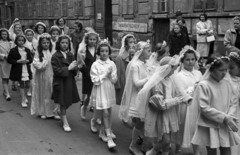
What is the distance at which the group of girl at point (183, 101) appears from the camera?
11.4 ft

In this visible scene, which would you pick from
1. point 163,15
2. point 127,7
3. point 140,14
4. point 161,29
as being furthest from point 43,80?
point 127,7

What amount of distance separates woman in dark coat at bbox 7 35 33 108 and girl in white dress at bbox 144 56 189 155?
4.18m

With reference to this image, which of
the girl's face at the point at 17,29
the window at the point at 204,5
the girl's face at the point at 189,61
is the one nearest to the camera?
the girl's face at the point at 189,61

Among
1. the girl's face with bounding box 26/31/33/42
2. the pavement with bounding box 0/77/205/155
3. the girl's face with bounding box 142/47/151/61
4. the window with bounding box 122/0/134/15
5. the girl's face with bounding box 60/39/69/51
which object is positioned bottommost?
the pavement with bounding box 0/77/205/155

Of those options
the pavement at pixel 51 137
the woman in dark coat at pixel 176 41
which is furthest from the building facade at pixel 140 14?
the pavement at pixel 51 137

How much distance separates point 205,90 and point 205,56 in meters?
8.30

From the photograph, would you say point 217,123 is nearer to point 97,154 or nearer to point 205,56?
point 97,154

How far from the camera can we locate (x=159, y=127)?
13.6ft

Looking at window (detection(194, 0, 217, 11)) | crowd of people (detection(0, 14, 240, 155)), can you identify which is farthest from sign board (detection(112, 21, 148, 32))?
crowd of people (detection(0, 14, 240, 155))

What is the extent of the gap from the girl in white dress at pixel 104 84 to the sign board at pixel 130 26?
34.4 feet

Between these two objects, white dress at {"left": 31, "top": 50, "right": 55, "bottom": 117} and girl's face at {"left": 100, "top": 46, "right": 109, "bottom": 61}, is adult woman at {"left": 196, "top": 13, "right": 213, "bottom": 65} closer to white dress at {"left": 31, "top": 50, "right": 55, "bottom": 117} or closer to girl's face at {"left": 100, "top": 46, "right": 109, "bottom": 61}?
white dress at {"left": 31, "top": 50, "right": 55, "bottom": 117}

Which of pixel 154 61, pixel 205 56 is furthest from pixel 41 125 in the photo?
pixel 205 56

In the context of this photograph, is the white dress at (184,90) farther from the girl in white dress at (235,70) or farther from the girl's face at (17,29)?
the girl's face at (17,29)

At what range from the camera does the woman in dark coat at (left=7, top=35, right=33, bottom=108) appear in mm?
7402
